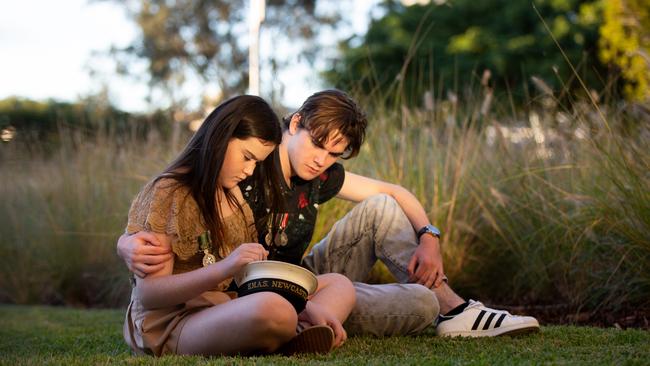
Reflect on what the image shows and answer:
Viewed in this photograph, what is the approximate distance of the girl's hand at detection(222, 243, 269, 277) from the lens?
2.45m

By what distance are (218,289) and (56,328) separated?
1695 millimetres

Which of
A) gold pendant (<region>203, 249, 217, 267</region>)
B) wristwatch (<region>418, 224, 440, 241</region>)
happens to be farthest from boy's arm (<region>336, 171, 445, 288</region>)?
gold pendant (<region>203, 249, 217, 267</region>)

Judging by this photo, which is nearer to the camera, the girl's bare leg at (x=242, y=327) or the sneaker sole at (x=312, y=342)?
the girl's bare leg at (x=242, y=327)

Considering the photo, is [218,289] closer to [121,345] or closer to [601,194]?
[121,345]

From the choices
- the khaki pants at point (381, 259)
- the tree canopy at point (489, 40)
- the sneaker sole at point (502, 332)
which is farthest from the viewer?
the tree canopy at point (489, 40)

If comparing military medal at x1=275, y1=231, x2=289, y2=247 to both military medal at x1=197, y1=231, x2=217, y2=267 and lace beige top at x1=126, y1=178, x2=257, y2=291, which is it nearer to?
lace beige top at x1=126, y1=178, x2=257, y2=291

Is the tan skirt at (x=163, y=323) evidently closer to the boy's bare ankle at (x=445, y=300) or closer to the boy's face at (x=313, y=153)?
the boy's face at (x=313, y=153)

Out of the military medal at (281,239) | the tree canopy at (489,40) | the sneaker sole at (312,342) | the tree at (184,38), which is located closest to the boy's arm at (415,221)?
the military medal at (281,239)

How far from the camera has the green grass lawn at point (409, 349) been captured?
2547 millimetres

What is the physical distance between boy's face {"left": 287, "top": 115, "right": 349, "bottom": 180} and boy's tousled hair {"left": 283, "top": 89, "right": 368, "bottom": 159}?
2 centimetres

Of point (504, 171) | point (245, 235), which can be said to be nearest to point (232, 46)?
point (504, 171)

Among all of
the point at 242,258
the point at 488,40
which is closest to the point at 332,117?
the point at 242,258

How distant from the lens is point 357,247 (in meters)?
3.48

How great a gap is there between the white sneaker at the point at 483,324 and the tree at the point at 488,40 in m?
11.5
